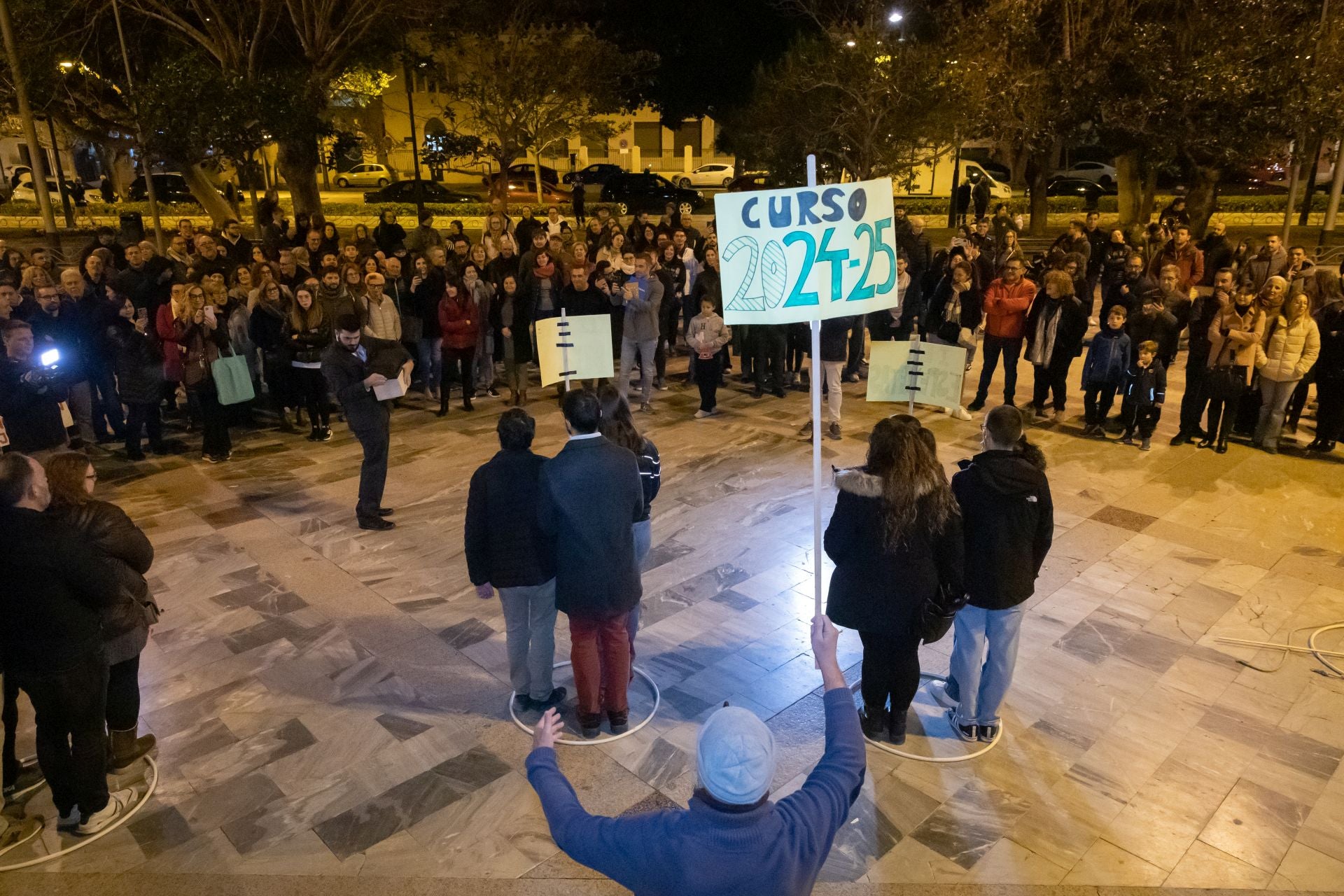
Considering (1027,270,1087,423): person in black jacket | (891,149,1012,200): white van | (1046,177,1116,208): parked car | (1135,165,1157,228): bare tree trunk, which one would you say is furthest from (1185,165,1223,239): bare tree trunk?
(1046,177,1116,208): parked car

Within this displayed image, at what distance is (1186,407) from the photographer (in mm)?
9672

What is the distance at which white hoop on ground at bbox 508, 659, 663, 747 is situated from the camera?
16.3 feet

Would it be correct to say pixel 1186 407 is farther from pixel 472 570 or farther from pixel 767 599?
pixel 472 570

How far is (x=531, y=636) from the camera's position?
5.05 m

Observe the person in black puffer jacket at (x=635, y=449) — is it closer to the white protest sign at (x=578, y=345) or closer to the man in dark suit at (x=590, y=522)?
the man in dark suit at (x=590, y=522)

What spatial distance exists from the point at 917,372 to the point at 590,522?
444 cm

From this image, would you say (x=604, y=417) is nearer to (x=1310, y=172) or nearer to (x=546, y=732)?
(x=546, y=732)

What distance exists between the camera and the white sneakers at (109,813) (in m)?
4.37

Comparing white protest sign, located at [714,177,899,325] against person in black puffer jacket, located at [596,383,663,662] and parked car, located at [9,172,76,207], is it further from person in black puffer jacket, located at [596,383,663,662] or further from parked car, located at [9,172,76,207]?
parked car, located at [9,172,76,207]

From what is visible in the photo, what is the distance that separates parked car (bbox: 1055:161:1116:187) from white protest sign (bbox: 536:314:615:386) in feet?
107

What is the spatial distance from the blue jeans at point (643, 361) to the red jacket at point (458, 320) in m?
1.76

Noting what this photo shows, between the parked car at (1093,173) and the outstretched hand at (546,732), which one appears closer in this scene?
the outstretched hand at (546,732)

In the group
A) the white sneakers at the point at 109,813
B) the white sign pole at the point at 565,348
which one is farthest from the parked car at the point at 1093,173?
the white sneakers at the point at 109,813

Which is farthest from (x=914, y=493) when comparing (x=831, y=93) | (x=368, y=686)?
(x=831, y=93)
